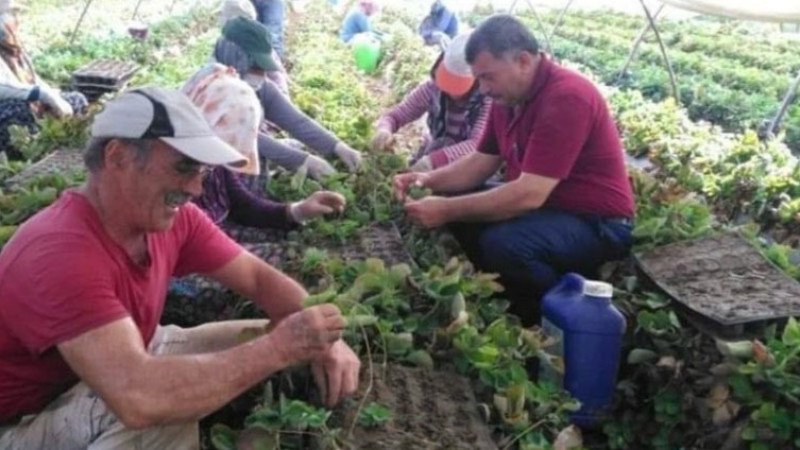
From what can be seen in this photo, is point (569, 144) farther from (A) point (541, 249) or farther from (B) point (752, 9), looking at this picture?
(B) point (752, 9)

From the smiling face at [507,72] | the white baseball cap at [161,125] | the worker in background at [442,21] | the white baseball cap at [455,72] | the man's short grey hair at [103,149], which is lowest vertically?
the worker in background at [442,21]

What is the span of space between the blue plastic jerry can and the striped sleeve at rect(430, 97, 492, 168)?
1.57 meters

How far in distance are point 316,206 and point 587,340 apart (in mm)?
1152

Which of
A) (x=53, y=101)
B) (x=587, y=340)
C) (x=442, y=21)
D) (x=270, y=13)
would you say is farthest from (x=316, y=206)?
(x=442, y=21)

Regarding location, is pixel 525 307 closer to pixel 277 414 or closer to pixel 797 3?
pixel 277 414

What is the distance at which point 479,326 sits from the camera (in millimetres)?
2736

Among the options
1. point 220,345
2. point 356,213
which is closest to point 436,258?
point 356,213

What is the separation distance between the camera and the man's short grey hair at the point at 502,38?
142 inches

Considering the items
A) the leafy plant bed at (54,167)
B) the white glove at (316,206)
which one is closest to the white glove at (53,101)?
the leafy plant bed at (54,167)

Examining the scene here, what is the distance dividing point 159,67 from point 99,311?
7797mm

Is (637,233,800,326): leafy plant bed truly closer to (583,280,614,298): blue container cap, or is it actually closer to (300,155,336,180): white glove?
(583,280,614,298): blue container cap

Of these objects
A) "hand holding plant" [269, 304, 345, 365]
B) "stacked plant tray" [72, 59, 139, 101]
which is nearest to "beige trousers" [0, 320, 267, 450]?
"hand holding plant" [269, 304, 345, 365]

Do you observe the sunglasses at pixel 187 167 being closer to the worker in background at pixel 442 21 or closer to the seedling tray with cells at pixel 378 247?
the seedling tray with cells at pixel 378 247

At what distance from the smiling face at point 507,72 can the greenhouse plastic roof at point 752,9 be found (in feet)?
13.0
